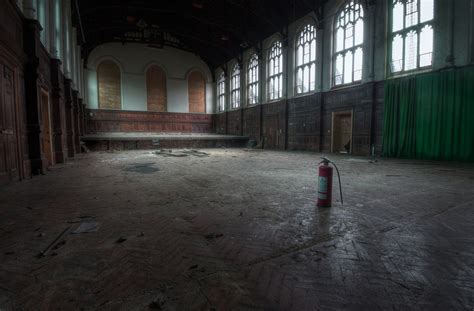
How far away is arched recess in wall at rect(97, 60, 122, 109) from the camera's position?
24.5 metres

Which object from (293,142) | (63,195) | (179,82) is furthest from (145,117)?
(63,195)

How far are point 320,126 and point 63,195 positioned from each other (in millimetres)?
13896

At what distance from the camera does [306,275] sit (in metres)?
1.96

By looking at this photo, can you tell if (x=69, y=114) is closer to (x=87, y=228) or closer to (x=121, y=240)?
(x=87, y=228)

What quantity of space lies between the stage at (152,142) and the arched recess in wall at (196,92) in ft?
27.7

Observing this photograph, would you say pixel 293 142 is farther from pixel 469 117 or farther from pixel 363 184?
pixel 363 184

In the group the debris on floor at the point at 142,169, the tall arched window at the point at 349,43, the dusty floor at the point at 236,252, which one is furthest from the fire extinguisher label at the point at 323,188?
the tall arched window at the point at 349,43

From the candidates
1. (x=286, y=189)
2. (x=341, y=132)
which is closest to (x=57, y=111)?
(x=286, y=189)

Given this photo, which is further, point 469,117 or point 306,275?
point 469,117

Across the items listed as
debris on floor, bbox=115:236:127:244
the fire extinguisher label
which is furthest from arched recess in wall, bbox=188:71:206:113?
debris on floor, bbox=115:236:127:244

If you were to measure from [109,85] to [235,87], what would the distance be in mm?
12364

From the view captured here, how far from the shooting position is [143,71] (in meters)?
26.1

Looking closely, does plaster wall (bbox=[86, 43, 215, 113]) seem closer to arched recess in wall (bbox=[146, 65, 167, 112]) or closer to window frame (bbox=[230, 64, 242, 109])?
arched recess in wall (bbox=[146, 65, 167, 112])

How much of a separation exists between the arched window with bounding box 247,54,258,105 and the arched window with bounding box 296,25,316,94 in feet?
17.6
